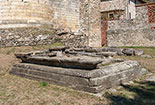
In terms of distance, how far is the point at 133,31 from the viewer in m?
16.2

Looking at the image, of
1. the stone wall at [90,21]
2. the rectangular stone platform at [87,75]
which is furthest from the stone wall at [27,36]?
the rectangular stone platform at [87,75]

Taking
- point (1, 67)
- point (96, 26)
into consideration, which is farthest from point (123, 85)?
point (96, 26)

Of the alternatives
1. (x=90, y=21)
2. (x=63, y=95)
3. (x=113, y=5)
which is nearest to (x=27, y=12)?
(x=90, y=21)

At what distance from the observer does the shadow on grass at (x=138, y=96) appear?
337 centimetres

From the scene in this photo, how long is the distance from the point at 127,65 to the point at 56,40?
23.4 ft

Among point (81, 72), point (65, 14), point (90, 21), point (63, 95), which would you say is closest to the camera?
point (63, 95)

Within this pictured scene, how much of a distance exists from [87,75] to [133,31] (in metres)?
13.5

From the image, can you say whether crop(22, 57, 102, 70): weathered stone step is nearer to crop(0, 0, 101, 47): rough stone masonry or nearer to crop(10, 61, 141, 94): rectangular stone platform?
crop(10, 61, 141, 94): rectangular stone platform

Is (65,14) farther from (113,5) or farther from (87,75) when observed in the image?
(113,5)

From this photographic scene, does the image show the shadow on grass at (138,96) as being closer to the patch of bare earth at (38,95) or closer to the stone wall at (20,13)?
the patch of bare earth at (38,95)

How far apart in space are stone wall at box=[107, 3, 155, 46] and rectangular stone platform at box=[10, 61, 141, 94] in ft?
35.4

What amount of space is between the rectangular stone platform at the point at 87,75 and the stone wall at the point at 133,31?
1078cm

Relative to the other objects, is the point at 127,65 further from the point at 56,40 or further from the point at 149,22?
the point at 149,22

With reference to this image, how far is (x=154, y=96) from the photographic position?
3.65m
